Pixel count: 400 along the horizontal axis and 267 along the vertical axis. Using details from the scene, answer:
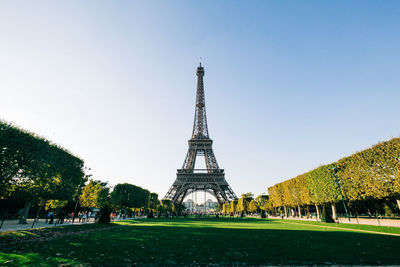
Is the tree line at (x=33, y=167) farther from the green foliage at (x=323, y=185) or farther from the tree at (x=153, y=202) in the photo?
the tree at (x=153, y=202)

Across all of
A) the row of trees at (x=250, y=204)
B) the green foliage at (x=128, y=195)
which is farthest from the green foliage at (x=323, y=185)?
the green foliage at (x=128, y=195)

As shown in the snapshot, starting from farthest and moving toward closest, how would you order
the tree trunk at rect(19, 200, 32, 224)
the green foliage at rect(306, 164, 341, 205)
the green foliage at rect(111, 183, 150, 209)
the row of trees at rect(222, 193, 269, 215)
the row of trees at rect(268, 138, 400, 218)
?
the row of trees at rect(222, 193, 269, 215) < the green foliage at rect(111, 183, 150, 209) < the green foliage at rect(306, 164, 341, 205) < the tree trunk at rect(19, 200, 32, 224) < the row of trees at rect(268, 138, 400, 218)

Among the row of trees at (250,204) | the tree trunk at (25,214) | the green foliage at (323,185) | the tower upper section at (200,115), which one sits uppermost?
the tower upper section at (200,115)

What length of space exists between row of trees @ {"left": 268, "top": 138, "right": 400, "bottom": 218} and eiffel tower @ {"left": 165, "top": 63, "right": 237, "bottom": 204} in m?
24.6

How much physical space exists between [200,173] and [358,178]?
39.2m

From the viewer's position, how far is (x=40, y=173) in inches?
754

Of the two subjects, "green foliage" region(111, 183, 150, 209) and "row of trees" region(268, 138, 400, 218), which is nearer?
"row of trees" region(268, 138, 400, 218)

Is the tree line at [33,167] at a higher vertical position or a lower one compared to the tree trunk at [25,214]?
higher

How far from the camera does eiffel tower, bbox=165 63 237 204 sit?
55906mm

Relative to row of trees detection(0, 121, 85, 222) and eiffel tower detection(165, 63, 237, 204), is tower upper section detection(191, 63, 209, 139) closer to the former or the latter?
eiffel tower detection(165, 63, 237, 204)

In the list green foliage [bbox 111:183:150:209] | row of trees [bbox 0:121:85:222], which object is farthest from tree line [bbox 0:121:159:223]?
green foliage [bbox 111:183:150:209]

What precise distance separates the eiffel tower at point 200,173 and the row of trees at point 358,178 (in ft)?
80.7

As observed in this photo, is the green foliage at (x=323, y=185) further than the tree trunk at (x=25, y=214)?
Yes

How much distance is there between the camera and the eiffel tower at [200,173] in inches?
2201
